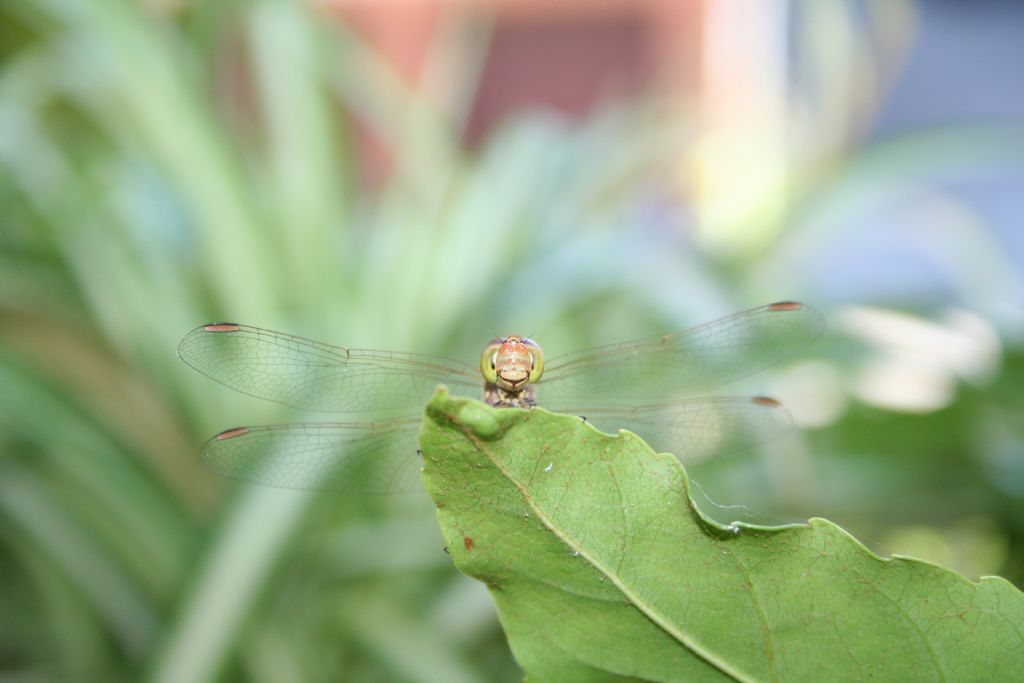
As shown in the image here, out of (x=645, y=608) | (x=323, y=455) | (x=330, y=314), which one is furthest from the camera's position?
(x=330, y=314)

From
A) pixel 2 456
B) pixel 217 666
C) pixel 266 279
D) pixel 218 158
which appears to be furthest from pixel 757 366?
pixel 2 456

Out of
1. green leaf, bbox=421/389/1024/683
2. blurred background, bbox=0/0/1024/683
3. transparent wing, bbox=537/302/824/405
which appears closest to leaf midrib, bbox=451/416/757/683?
green leaf, bbox=421/389/1024/683

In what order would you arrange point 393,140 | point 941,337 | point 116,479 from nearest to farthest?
point 116,479 < point 941,337 < point 393,140

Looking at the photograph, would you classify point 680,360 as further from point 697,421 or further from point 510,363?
point 510,363

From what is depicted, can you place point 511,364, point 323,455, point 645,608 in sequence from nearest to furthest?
point 645,608 < point 511,364 < point 323,455

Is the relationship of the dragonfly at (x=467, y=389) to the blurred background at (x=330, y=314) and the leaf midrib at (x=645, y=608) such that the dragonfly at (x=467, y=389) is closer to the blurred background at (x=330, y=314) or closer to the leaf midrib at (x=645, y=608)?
the blurred background at (x=330, y=314)

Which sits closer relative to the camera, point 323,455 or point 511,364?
point 511,364

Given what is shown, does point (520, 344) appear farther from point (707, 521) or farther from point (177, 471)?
point (177, 471)

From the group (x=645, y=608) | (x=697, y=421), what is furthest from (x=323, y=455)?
(x=645, y=608)
